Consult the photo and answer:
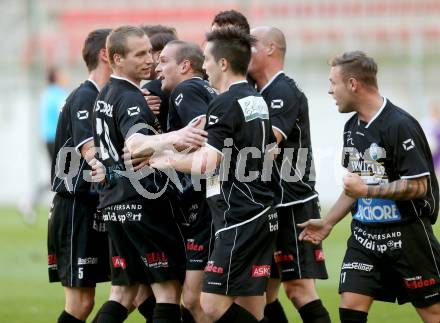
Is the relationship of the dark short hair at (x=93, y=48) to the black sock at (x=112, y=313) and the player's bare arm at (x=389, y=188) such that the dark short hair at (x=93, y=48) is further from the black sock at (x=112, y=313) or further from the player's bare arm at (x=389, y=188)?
the player's bare arm at (x=389, y=188)

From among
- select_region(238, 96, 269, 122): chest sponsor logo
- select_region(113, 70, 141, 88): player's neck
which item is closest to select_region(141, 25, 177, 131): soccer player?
select_region(113, 70, 141, 88): player's neck

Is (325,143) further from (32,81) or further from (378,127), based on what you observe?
(378,127)

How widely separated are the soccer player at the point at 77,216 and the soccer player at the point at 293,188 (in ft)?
4.52

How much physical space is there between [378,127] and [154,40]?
2306 millimetres

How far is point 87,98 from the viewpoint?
789 cm

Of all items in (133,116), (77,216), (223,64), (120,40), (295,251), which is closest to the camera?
(223,64)

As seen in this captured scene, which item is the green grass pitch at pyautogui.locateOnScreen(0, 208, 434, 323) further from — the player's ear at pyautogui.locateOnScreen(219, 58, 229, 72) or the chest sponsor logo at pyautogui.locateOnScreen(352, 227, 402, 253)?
the player's ear at pyautogui.locateOnScreen(219, 58, 229, 72)

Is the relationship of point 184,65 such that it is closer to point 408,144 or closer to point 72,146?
point 72,146

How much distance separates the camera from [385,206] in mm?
7152

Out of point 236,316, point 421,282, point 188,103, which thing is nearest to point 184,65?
point 188,103

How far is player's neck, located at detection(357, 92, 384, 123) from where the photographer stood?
718 centimetres

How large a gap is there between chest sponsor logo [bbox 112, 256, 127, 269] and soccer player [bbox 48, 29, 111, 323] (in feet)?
1.55

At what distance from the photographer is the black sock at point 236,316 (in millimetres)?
6689

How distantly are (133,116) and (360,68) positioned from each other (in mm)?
1763
